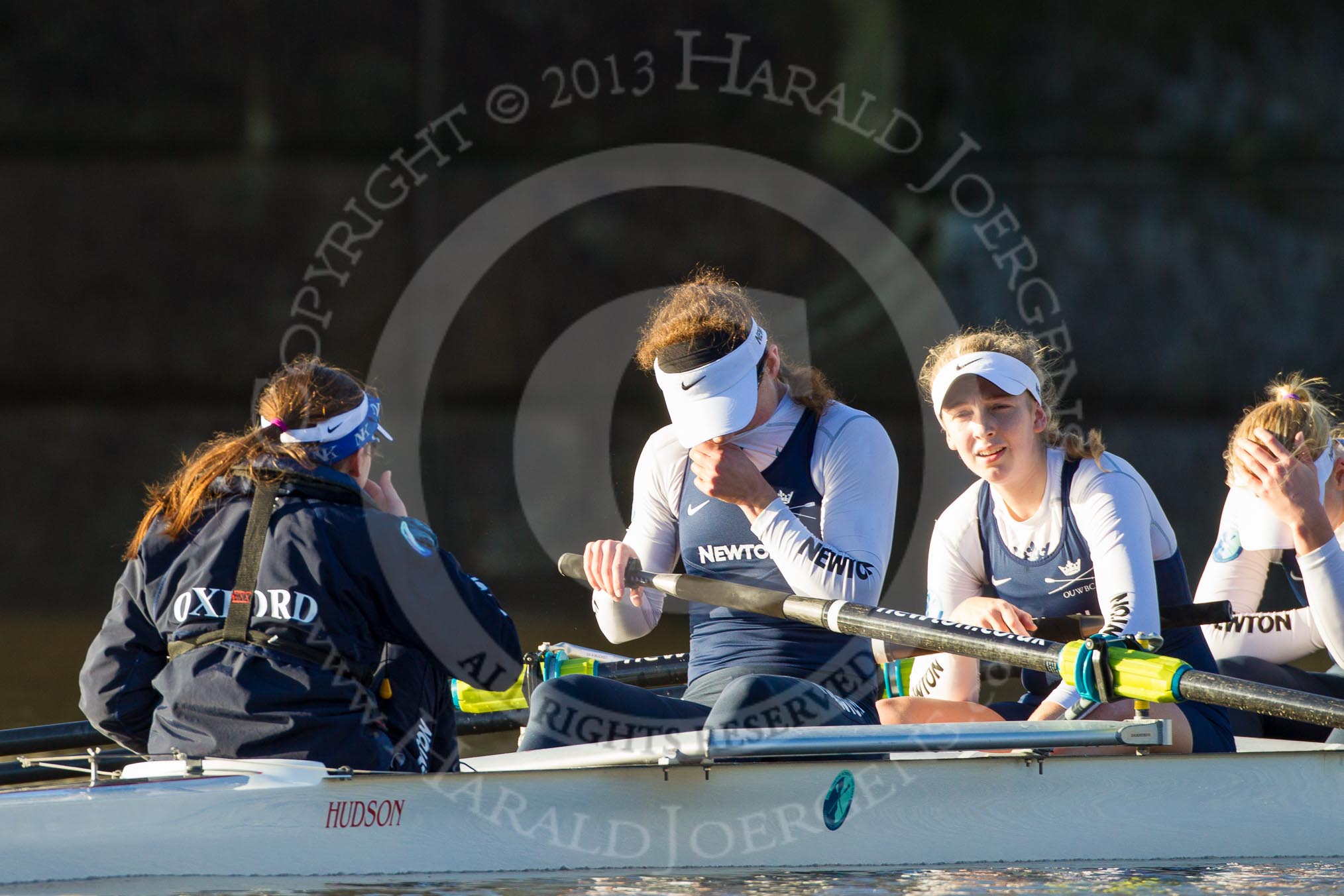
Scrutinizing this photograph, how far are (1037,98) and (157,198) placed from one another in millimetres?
5379

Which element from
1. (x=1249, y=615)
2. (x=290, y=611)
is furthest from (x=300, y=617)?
(x=1249, y=615)

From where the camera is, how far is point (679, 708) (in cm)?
308

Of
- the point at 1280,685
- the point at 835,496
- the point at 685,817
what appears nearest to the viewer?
the point at 685,817

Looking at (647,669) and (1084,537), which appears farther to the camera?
(647,669)

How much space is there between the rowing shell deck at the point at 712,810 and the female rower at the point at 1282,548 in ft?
2.14

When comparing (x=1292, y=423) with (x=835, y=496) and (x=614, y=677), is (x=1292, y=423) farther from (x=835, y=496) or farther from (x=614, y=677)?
(x=614, y=677)

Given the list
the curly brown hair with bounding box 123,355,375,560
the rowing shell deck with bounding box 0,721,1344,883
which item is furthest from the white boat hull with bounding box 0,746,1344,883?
the curly brown hair with bounding box 123,355,375,560

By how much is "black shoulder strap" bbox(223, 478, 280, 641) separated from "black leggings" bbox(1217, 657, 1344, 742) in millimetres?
2580

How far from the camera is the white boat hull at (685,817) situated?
272cm

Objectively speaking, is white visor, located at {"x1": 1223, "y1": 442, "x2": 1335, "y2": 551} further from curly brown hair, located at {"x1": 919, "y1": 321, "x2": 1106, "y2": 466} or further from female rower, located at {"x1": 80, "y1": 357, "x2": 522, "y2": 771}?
female rower, located at {"x1": 80, "y1": 357, "x2": 522, "y2": 771}

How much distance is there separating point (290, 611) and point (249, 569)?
0.12 metres

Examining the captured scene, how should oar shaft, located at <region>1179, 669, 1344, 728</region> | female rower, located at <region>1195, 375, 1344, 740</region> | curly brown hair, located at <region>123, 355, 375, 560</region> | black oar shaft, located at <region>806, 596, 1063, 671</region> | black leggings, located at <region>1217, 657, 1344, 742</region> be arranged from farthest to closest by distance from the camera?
black leggings, located at <region>1217, 657, 1344, 742</region> < female rower, located at <region>1195, 375, 1344, 740</region> < black oar shaft, located at <region>806, 596, 1063, 671</region> < oar shaft, located at <region>1179, 669, 1344, 728</region> < curly brown hair, located at <region>123, 355, 375, 560</region>

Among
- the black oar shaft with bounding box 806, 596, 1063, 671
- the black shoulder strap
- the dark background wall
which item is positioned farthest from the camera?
the dark background wall

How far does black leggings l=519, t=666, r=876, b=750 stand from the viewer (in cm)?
292
